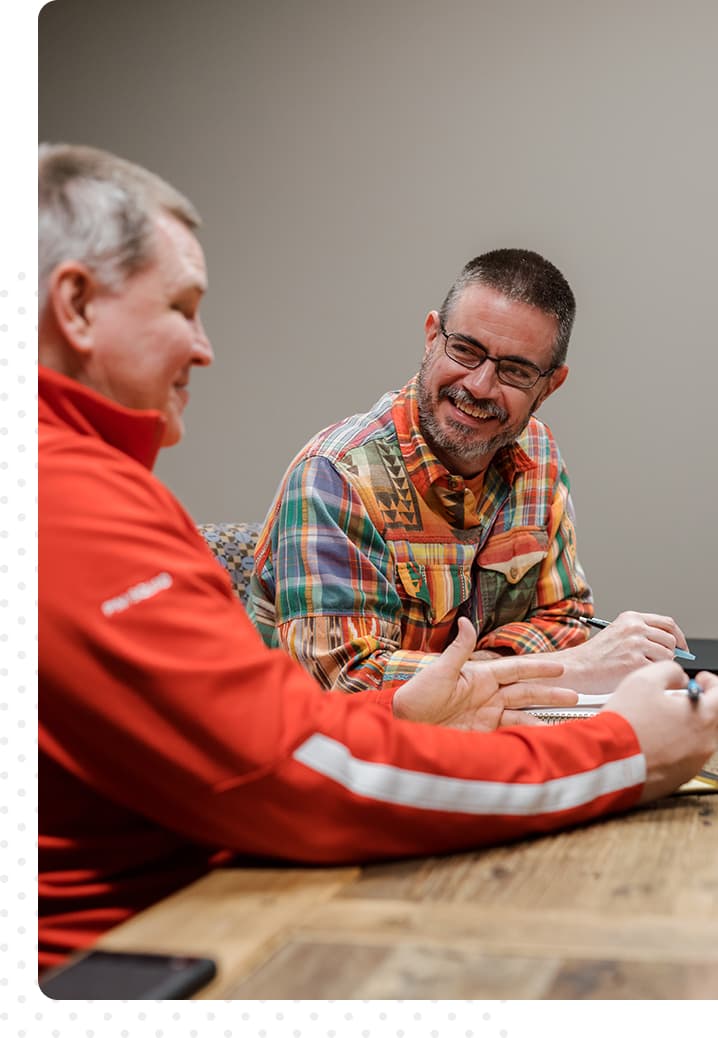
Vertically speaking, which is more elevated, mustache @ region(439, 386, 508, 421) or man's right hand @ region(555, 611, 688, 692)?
mustache @ region(439, 386, 508, 421)

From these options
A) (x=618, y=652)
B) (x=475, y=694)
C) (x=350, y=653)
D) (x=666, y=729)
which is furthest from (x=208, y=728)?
(x=618, y=652)

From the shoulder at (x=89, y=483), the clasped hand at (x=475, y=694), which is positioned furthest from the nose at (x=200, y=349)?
the clasped hand at (x=475, y=694)

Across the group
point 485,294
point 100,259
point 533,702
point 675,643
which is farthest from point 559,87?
point 100,259

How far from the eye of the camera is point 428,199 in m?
2.96

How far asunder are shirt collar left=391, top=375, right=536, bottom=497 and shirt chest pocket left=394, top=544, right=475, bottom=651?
104 millimetres

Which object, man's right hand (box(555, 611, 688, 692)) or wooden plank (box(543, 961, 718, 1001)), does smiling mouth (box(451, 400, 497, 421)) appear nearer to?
man's right hand (box(555, 611, 688, 692))

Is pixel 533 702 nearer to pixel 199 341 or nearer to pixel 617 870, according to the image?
pixel 617 870

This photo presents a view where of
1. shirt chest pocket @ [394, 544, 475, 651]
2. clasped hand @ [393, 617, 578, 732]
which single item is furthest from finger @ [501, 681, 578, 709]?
shirt chest pocket @ [394, 544, 475, 651]

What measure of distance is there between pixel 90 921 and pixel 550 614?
1.21m

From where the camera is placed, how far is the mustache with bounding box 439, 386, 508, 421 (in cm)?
178

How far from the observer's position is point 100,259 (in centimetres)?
81

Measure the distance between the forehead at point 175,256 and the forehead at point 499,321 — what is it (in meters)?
0.95

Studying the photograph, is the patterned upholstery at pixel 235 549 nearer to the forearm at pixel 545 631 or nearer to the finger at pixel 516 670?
the forearm at pixel 545 631

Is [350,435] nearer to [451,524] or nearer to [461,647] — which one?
[451,524]
